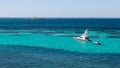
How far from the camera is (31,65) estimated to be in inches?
1293

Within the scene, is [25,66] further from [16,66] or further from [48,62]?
[48,62]

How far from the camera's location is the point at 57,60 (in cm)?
3600

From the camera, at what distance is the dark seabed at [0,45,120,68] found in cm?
3284

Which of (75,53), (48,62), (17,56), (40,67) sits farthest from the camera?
(75,53)

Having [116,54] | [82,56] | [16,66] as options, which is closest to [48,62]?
[16,66]

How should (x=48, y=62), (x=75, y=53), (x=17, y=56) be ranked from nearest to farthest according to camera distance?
(x=48, y=62)
(x=17, y=56)
(x=75, y=53)

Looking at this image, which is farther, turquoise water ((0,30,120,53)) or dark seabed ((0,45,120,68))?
turquoise water ((0,30,120,53))

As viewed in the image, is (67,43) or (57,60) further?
(67,43)

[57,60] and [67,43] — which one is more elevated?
[57,60]

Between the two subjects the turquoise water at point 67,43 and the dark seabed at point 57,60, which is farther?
the turquoise water at point 67,43

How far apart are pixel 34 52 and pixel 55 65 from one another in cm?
1006

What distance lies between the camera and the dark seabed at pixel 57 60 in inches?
1293

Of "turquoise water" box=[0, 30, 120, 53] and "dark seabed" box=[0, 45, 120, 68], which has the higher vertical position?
"dark seabed" box=[0, 45, 120, 68]

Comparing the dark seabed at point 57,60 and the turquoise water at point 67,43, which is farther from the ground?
the dark seabed at point 57,60
